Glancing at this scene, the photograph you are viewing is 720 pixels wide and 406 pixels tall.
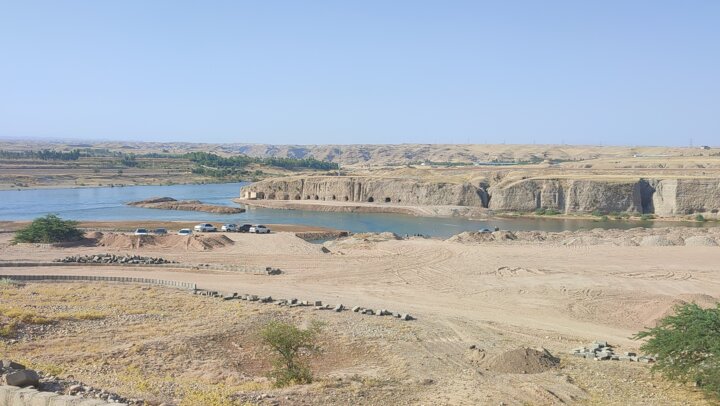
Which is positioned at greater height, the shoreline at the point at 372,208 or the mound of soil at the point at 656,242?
the mound of soil at the point at 656,242

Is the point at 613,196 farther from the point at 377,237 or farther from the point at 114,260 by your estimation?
the point at 114,260

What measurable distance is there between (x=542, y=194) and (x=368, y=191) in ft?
79.8

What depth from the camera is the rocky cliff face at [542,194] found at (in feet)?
243

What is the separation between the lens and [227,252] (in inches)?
1670

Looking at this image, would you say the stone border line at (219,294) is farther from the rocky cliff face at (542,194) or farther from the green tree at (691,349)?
the rocky cliff face at (542,194)

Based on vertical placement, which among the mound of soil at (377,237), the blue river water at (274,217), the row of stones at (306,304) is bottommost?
the blue river water at (274,217)

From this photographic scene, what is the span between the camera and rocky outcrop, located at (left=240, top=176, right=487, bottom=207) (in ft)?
274

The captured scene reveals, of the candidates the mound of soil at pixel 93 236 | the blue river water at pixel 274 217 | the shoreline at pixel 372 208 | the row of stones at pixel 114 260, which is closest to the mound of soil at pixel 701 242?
the blue river water at pixel 274 217

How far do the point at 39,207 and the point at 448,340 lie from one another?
71.5 m

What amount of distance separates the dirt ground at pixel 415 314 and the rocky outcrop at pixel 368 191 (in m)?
36.4

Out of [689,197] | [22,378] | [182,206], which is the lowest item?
[182,206]

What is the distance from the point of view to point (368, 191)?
297ft

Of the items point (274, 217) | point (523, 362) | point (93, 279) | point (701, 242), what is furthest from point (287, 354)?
point (274, 217)

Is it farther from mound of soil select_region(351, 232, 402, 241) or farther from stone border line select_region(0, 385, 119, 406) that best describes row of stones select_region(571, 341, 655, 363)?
mound of soil select_region(351, 232, 402, 241)
